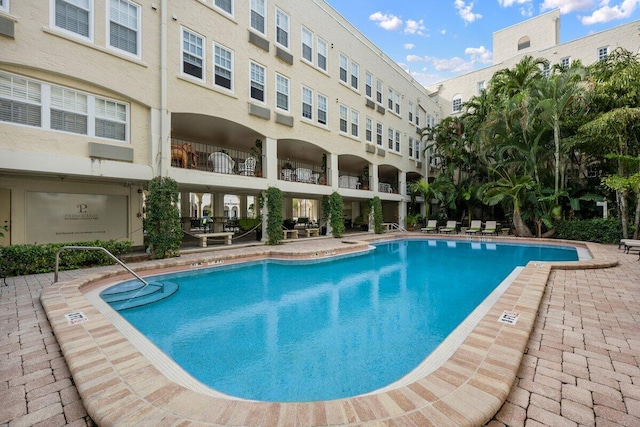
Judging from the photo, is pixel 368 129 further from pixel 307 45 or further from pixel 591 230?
pixel 591 230

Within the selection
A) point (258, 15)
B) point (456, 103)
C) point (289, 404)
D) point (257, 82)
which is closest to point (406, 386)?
point (289, 404)

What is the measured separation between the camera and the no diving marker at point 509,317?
3.83 metres

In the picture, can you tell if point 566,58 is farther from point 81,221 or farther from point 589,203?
point 81,221

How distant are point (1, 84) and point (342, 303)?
10.7m

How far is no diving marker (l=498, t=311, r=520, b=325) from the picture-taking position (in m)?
3.83

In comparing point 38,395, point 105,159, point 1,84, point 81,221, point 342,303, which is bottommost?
point 342,303

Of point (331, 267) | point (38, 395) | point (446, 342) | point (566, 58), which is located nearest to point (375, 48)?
point (566, 58)

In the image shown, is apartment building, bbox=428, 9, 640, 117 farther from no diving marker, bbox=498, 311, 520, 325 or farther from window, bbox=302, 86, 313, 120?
no diving marker, bbox=498, 311, 520, 325

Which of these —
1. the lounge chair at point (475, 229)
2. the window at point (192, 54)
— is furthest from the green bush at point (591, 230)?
the window at point (192, 54)

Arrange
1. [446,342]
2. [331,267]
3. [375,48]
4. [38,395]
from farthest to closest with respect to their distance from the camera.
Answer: [375,48] → [331,267] → [446,342] → [38,395]

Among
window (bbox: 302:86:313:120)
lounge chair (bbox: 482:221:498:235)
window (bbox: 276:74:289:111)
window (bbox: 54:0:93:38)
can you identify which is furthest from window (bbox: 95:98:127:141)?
lounge chair (bbox: 482:221:498:235)

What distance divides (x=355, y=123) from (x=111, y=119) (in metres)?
14.3

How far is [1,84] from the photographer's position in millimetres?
7434

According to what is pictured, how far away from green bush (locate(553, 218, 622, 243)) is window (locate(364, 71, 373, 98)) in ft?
48.3
